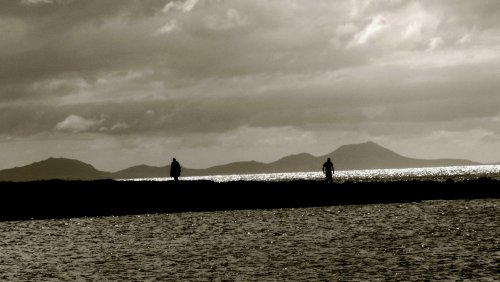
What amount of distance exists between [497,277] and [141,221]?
104 feet

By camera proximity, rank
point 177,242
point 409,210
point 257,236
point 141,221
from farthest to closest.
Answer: point 409,210 → point 141,221 → point 257,236 → point 177,242

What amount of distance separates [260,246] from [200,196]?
2921cm

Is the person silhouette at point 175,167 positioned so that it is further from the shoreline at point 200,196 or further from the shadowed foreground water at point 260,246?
the shadowed foreground water at point 260,246

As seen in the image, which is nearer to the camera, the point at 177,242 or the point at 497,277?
the point at 497,277

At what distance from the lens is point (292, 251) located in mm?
34750

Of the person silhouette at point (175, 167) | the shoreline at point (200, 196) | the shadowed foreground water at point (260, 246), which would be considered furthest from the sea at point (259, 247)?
the person silhouette at point (175, 167)

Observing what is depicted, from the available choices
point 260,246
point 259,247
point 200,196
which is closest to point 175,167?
point 200,196

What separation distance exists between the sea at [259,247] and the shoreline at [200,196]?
11.4 feet

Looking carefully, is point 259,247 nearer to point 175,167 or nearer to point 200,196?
point 175,167

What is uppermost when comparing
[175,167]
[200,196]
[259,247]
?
[175,167]

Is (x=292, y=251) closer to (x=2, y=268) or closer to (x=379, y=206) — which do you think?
(x=2, y=268)

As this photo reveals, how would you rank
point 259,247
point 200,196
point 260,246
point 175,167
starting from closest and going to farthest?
point 259,247, point 260,246, point 175,167, point 200,196

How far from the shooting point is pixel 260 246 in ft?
122

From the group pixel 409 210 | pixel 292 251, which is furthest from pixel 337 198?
pixel 292 251
